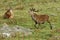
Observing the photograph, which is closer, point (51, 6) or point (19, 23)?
point (19, 23)

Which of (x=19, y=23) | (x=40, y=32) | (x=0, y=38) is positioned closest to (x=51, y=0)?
(x=19, y=23)

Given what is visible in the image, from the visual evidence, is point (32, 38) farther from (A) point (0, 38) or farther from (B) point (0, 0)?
(B) point (0, 0)

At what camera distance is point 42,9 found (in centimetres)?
2442

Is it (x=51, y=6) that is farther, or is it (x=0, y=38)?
(x=51, y=6)

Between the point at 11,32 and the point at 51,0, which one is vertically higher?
the point at 11,32

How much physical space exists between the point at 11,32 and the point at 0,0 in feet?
50.0

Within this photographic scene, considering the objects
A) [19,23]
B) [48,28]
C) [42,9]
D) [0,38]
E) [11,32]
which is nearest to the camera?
[0,38]

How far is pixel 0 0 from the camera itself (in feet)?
97.5

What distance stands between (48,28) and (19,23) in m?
2.37

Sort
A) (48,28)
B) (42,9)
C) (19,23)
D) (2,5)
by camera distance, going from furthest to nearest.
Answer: (2,5) → (42,9) → (19,23) → (48,28)

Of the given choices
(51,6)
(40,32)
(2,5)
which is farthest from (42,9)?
(40,32)

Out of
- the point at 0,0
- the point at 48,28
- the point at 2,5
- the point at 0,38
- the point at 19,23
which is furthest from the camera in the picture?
the point at 0,0

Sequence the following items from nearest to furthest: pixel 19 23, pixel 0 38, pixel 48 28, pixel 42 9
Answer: pixel 0 38, pixel 48 28, pixel 19 23, pixel 42 9

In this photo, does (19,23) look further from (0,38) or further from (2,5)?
(2,5)
